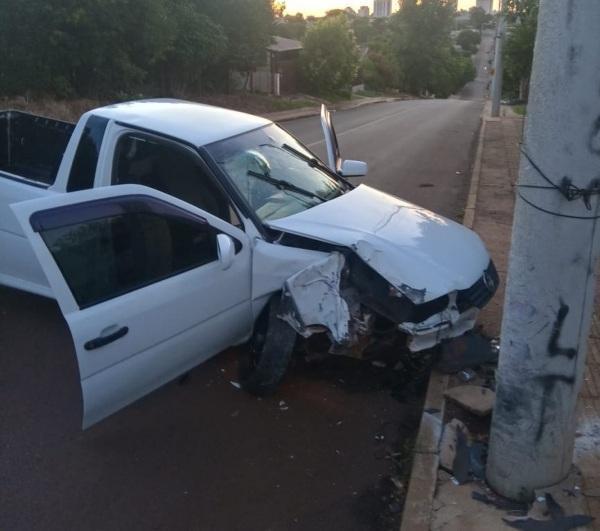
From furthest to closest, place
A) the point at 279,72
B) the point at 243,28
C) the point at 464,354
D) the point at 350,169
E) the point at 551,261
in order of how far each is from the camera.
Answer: the point at 279,72 < the point at 243,28 < the point at 350,169 < the point at 464,354 < the point at 551,261

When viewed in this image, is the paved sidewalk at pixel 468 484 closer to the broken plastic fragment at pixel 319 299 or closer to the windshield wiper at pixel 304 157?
the broken plastic fragment at pixel 319 299

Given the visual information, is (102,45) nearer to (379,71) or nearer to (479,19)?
(379,71)

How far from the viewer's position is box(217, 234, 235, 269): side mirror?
15.8 feet

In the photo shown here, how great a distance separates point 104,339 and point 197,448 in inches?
42.2

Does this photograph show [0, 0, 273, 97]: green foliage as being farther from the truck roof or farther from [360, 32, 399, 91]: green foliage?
[360, 32, 399, 91]: green foliage

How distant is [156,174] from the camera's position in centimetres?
600

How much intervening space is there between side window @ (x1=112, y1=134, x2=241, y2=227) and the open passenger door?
2.20ft

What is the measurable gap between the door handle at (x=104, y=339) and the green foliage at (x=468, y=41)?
136527 mm

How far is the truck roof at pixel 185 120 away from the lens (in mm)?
5801

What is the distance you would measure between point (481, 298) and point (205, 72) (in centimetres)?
3031

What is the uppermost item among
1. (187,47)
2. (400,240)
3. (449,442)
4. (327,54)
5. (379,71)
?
(187,47)

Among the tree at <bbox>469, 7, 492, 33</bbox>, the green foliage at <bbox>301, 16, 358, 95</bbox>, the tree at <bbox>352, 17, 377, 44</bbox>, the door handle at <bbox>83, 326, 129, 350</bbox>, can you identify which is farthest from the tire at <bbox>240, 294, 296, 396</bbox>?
the tree at <bbox>469, 7, 492, 33</bbox>

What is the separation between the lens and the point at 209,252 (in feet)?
16.8

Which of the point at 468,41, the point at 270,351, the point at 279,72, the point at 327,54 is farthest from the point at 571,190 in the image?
the point at 468,41
